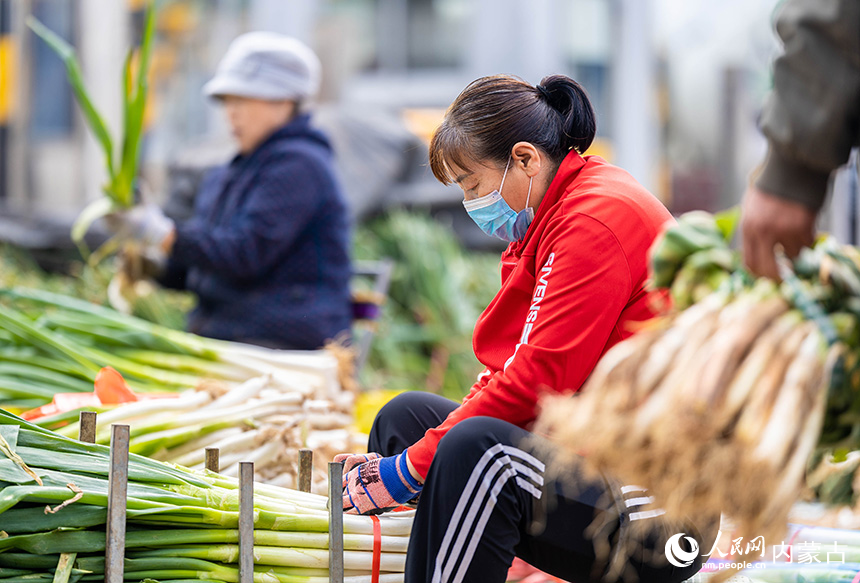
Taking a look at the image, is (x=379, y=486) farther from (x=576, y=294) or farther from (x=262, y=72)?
(x=262, y=72)

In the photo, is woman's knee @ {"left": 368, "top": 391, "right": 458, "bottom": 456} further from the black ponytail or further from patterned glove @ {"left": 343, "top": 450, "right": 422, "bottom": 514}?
the black ponytail

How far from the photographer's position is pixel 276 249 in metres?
3.46

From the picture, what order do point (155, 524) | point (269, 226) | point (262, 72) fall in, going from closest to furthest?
point (155, 524), point (269, 226), point (262, 72)

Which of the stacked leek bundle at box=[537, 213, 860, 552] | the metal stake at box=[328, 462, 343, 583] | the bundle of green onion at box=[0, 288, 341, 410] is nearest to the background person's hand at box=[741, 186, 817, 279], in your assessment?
the stacked leek bundle at box=[537, 213, 860, 552]

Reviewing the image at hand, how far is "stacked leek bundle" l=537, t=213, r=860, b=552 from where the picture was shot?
1.17 meters

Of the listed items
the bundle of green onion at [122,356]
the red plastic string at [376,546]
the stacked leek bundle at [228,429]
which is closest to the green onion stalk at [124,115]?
the bundle of green onion at [122,356]

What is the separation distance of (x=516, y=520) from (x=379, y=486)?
308 millimetres

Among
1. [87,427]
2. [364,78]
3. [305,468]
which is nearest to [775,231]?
[305,468]

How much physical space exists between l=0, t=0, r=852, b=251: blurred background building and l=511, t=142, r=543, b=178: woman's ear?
386 centimetres

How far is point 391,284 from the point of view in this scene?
230 inches

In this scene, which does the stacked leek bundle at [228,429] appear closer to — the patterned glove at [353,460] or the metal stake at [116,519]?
the patterned glove at [353,460]

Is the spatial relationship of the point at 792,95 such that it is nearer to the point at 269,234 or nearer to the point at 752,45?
the point at 269,234

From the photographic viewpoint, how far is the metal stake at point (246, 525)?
1.78 metres

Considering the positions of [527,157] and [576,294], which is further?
[527,157]
